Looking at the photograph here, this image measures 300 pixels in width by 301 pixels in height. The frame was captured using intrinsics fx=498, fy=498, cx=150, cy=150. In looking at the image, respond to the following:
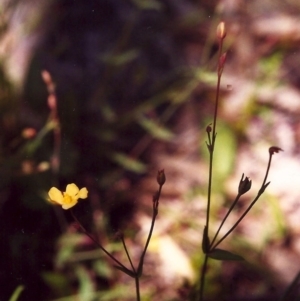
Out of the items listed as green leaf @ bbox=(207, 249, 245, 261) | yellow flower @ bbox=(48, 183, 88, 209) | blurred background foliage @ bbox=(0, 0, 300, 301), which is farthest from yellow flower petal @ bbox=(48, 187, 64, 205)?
blurred background foliage @ bbox=(0, 0, 300, 301)

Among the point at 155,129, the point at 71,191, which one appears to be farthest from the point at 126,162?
the point at 71,191

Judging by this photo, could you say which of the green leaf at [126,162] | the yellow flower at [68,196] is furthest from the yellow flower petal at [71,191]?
the green leaf at [126,162]

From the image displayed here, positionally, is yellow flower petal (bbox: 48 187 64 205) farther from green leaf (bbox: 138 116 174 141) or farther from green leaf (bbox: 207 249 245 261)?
green leaf (bbox: 138 116 174 141)

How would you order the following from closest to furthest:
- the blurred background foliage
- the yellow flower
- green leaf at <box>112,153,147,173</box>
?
the yellow flower → the blurred background foliage → green leaf at <box>112,153,147,173</box>

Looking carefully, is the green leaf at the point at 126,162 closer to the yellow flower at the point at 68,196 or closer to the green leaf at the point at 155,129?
the green leaf at the point at 155,129

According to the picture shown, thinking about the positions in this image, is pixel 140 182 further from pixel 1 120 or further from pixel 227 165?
pixel 1 120

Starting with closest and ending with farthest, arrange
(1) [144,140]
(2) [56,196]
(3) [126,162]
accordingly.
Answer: (2) [56,196] < (3) [126,162] < (1) [144,140]

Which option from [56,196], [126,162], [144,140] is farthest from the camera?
[144,140]

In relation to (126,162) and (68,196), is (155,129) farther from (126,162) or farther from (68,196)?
(68,196)
